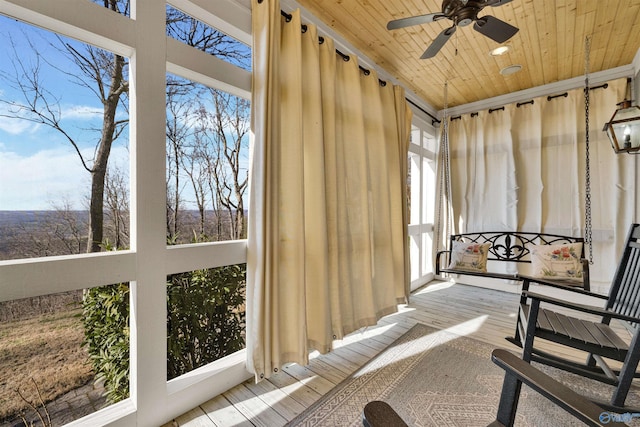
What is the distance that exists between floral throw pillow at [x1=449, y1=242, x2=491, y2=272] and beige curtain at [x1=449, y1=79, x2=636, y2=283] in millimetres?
1088

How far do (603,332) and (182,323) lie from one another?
2.71 m

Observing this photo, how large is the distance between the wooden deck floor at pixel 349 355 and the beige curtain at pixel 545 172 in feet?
3.72

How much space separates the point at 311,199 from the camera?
200cm

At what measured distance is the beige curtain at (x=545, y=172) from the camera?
3064 millimetres

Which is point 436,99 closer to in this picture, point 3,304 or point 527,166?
point 527,166

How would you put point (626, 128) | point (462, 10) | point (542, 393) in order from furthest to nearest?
point (626, 128) < point (462, 10) < point (542, 393)

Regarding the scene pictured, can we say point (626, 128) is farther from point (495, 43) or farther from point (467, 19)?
point (467, 19)

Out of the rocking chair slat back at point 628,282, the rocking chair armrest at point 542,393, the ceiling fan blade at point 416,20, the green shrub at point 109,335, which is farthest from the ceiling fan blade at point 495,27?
the green shrub at point 109,335

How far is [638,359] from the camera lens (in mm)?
1354

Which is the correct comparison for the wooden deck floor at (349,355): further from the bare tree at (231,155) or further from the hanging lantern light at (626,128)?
the hanging lantern light at (626,128)

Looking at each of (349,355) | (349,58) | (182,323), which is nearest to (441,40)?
(349,58)

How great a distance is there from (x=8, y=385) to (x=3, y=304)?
382 millimetres

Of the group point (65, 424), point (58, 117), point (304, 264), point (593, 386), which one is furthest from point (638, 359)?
point (58, 117)

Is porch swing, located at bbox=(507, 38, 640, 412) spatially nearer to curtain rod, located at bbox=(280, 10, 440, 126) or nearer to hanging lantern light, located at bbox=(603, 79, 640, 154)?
hanging lantern light, located at bbox=(603, 79, 640, 154)
